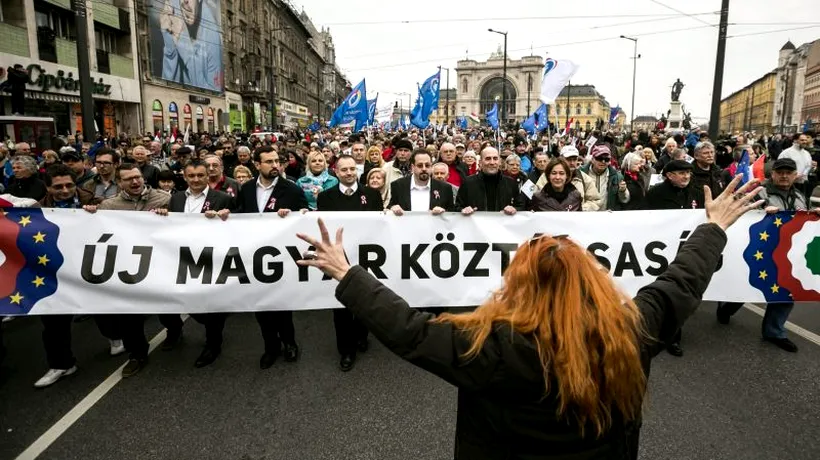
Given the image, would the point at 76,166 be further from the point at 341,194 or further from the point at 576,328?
the point at 576,328

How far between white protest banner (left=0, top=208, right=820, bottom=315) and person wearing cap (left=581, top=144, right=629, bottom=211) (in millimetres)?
1871

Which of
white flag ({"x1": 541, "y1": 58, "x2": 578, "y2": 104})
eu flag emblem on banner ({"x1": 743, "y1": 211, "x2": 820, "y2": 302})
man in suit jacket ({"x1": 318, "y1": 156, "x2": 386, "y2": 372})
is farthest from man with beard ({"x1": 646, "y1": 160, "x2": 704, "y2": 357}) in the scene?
white flag ({"x1": 541, "y1": 58, "x2": 578, "y2": 104})

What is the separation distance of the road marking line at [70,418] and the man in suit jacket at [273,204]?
120 cm

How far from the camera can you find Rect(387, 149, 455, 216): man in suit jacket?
5746 mm

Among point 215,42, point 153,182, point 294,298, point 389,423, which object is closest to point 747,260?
point 389,423

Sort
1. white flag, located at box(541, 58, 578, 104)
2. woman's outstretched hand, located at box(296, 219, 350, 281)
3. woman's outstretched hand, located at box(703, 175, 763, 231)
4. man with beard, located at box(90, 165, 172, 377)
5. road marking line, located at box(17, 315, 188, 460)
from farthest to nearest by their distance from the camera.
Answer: white flag, located at box(541, 58, 578, 104) → man with beard, located at box(90, 165, 172, 377) → road marking line, located at box(17, 315, 188, 460) → woman's outstretched hand, located at box(703, 175, 763, 231) → woman's outstretched hand, located at box(296, 219, 350, 281)

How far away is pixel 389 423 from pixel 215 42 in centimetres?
4209

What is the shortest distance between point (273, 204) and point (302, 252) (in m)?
0.91

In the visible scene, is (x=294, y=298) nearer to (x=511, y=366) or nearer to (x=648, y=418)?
(x=648, y=418)

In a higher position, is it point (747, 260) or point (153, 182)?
point (153, 182)

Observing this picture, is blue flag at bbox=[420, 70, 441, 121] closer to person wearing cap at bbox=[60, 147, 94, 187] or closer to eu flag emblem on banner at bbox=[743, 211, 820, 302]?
person wearing cap at bbox=[60, 147, 94, 187]

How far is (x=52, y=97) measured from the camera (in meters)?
22.3

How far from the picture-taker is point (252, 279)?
4684mm

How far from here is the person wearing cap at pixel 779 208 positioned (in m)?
5.14
